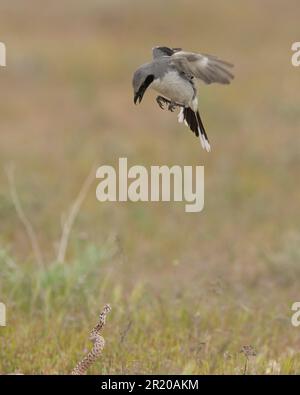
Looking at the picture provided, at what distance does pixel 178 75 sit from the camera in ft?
13.9

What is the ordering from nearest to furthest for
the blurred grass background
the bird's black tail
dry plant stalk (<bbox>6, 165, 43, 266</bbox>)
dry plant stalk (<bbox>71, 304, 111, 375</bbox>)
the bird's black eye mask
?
the bird's black eye mask → dry plant stalk (<bbox>71, 304, 111, 375</bbox>) → the bird's black tail → the blurred grass background → dry plant stalk (<bbox>6, 165, 43, 266</bbox>)

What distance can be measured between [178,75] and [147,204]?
645 cm

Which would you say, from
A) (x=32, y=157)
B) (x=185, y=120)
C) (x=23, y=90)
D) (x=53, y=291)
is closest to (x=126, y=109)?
(x=23, y=90)

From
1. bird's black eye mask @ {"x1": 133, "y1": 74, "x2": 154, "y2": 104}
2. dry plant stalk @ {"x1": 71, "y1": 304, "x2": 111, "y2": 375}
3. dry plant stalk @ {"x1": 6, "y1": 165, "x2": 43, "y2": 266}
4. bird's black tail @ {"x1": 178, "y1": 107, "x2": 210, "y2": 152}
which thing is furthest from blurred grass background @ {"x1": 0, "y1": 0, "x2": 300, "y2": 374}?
bird's black eye mask @ {"x1": 133, "y1": 74, "x2": 154, "y2": 104}

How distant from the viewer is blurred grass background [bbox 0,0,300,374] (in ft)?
18.4

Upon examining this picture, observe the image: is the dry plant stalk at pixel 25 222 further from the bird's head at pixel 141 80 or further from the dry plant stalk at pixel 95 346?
the bird's head at pixel 141 80

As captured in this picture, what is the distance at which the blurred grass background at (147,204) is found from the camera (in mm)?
5617

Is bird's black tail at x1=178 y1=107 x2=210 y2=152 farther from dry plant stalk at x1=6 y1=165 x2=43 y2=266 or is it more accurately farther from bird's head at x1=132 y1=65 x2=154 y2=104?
dry plant stalk at x1=6 y1=165 x2=43 y2=266

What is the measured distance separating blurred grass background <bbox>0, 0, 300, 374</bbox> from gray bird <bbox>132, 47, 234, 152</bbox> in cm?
156

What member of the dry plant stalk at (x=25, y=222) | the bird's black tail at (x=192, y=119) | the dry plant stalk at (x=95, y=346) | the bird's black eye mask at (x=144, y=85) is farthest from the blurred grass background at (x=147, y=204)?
the bird's black eye mask at (x=144, y=85)

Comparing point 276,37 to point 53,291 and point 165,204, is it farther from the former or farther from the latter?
point 53,291

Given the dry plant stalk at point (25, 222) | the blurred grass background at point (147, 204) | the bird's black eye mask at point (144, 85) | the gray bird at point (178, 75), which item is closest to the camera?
the gray bird at point (178, 75)

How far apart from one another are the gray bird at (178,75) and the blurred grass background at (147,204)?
1.56m

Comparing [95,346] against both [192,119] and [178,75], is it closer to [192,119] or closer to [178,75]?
[192,119]
